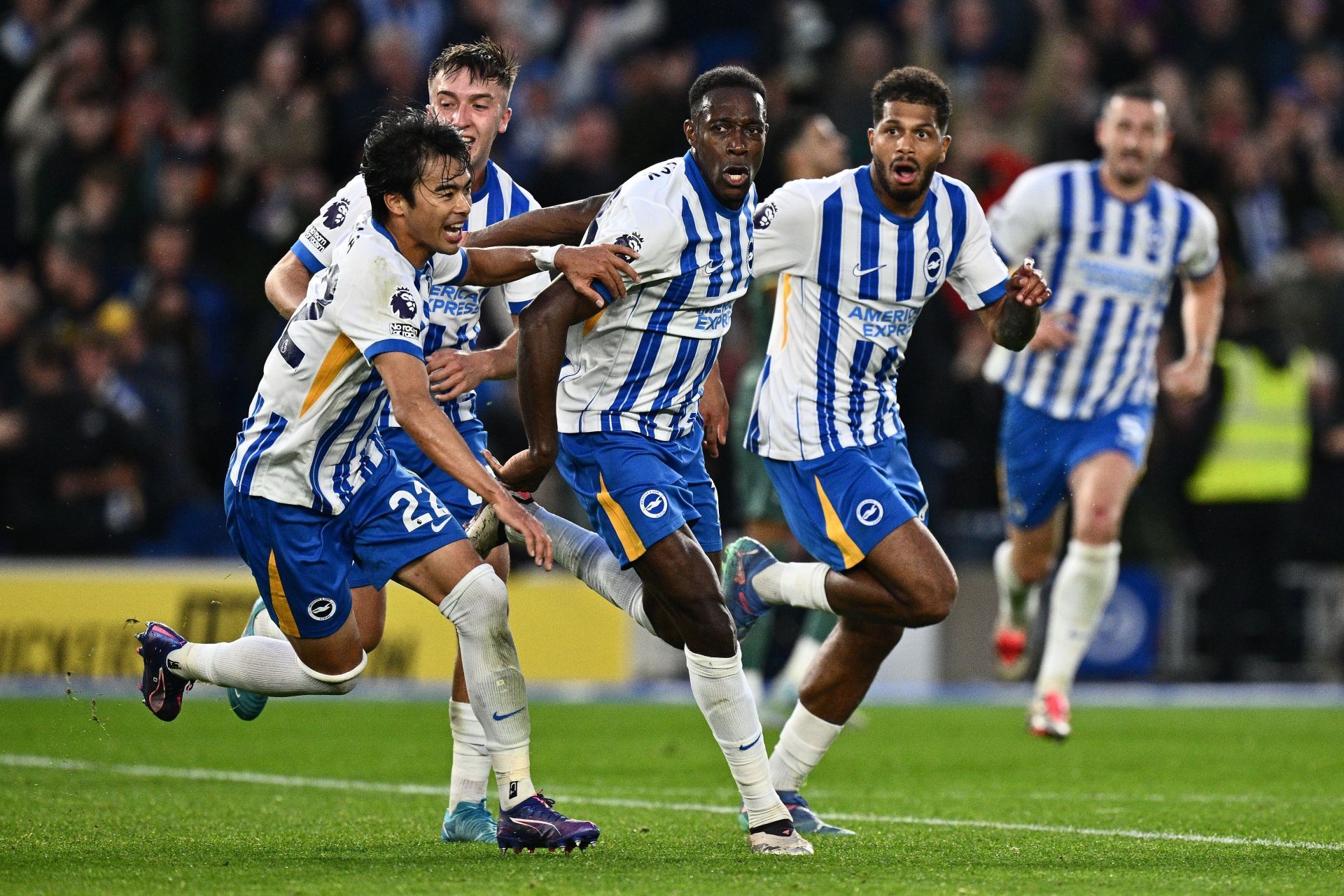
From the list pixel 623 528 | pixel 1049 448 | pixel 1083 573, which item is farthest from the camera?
pixel 1049 448

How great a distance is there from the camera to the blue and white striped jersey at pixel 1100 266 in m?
8.70

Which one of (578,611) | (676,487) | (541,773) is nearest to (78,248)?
(578,611)

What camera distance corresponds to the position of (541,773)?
816 centimetres

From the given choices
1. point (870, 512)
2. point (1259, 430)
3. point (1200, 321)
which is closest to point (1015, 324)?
point (870, 512)

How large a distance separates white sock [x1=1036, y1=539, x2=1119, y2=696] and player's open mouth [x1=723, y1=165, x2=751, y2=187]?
11.6ft

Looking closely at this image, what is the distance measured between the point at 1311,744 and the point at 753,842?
4.95 metres

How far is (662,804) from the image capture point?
7012 millimetres

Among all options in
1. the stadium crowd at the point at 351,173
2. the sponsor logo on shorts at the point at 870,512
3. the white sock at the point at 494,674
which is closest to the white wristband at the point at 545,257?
the white sock at the point at 494,674

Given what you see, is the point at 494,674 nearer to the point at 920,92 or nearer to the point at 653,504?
the point at 653,504

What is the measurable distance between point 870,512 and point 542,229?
4.56 feet

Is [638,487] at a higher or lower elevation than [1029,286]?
lower

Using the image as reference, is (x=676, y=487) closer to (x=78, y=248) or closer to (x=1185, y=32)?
(x=78, y=248)

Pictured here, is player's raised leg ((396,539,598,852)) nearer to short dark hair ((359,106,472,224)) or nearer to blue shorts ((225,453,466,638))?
blue shorts ((225,453,466,638))

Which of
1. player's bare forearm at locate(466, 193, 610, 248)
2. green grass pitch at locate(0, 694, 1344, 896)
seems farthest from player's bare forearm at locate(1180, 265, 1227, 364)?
player's bare forearm at locate(466, 193, 610, 248)
